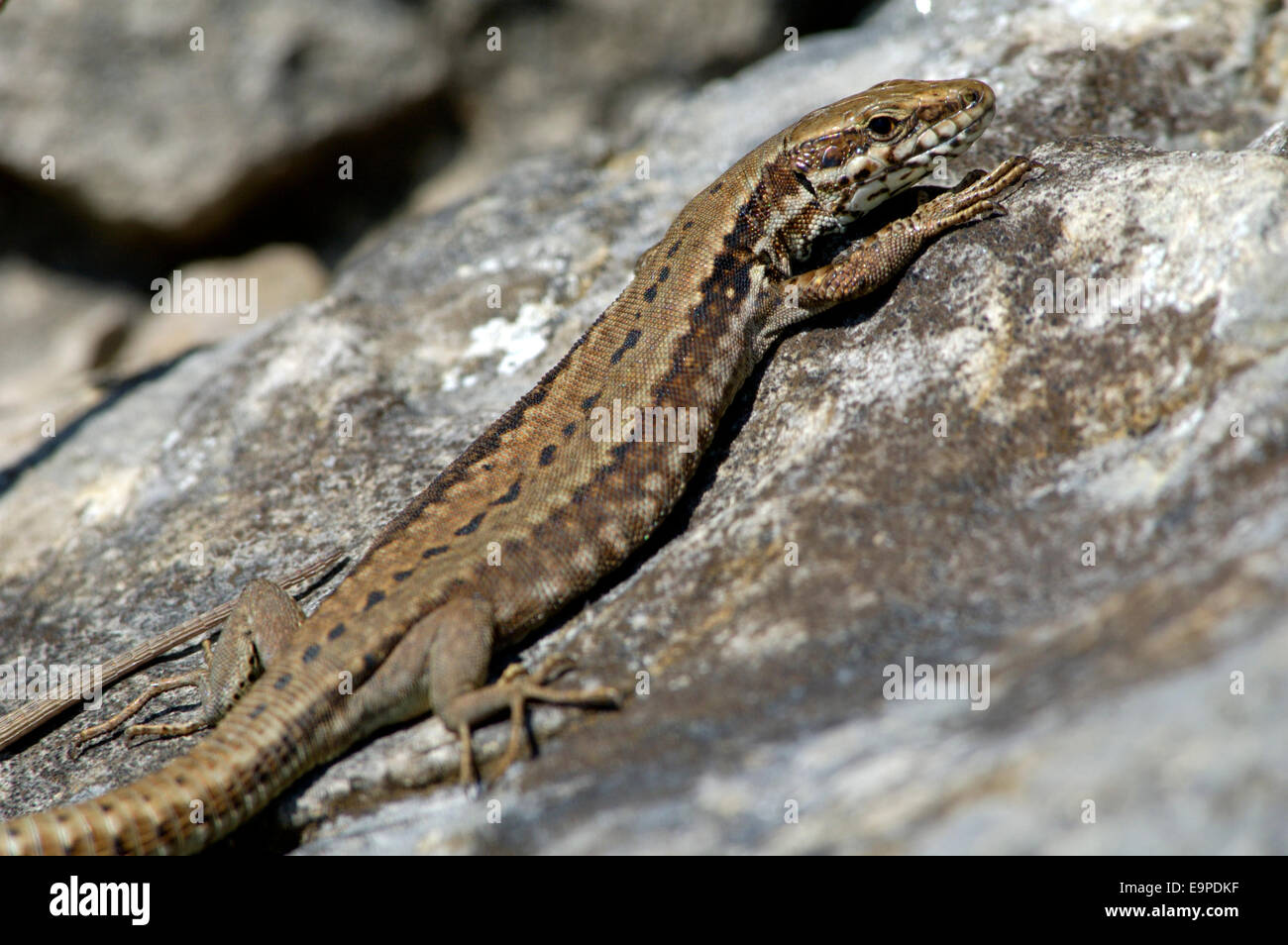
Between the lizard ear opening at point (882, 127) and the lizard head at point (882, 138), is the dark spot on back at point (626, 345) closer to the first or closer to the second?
the lizard head at point (882, 138)

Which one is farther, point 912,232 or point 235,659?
point 912,232

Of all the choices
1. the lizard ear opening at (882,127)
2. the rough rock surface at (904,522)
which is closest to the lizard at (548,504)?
the lizard ear opening at (882,127)

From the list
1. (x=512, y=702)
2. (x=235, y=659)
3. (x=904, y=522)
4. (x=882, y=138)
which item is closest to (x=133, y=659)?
(x=235, y=659)

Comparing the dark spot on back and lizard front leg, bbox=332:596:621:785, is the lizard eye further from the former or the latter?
lizard front leg, bbox=332:596:621:785

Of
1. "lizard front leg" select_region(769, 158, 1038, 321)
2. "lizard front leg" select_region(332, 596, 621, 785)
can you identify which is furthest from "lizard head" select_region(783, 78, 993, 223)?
"lizard front leg" select_region(332, 596, 621, 785)

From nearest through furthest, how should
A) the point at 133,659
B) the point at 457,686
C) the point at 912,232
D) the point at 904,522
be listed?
the point at 904,522, the point at 457,686, the point at 912,232, the point at 133,659

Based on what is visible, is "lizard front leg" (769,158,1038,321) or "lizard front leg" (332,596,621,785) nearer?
"lizard front leg" (332,596,621,785)

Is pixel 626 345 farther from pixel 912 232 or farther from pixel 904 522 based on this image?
pixel 904 522
